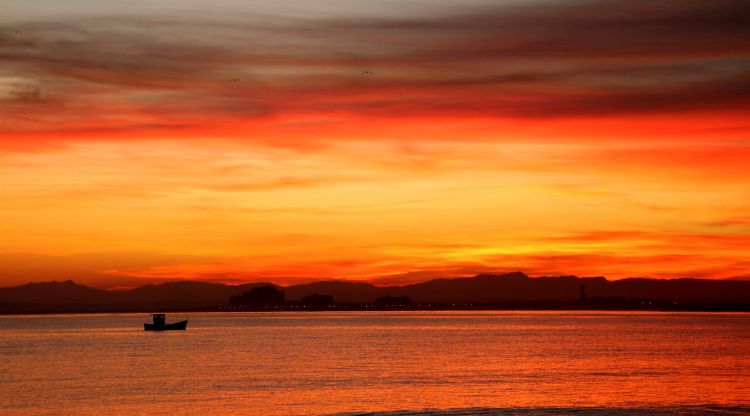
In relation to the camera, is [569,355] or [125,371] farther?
[569,355]

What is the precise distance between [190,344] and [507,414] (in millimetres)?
112240

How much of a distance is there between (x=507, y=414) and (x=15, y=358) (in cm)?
8823

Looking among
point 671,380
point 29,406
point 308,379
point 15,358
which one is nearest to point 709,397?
point 671,380

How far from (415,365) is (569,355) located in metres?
27.4

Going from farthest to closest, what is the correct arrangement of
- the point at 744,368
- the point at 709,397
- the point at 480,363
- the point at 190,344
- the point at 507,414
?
the point at 190,344
the point at 480,363
the point at 744,368
the point at 709,397
the point at 507,414

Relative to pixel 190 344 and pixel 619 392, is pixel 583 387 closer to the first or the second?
pixel 619 392

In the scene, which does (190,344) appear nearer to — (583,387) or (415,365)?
(415,365)

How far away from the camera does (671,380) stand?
9025 cm

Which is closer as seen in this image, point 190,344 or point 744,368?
point 744,368

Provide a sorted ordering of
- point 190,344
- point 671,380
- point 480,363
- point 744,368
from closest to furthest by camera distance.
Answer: point 671,380 < point 744,368 < point 480,363 < point 190,344

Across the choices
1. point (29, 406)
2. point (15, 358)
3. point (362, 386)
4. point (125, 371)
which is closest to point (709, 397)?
point (362, 386)

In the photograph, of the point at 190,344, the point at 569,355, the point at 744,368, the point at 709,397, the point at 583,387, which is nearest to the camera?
the point at 709,397

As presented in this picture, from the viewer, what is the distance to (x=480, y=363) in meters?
114

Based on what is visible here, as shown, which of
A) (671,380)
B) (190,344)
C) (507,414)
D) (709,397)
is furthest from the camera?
(190,344)
